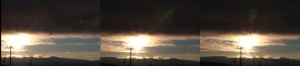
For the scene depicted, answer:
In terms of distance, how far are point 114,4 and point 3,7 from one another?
3195mm

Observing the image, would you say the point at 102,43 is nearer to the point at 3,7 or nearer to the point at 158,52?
the point at 158,52

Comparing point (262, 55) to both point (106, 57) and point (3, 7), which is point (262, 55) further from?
point (3, 7)

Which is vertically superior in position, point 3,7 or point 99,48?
point 3,7

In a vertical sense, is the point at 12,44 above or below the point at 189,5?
below

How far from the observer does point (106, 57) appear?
12.9m

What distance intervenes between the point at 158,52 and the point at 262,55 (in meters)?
3.81

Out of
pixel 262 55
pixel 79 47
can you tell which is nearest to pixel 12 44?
pixel 79 47

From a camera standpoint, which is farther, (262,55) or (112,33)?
(262,55)

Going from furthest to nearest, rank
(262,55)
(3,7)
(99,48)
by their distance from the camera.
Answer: (262,55) < (3,7) < (99,48)

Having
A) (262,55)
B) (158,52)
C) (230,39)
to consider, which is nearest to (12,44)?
(158,52)

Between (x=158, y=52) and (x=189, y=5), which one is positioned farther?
(x=158, y=52)

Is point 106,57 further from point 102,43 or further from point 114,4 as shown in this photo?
point 114,4

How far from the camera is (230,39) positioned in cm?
1430

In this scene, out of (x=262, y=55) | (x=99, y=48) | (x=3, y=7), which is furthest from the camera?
(x=262, y=55)
